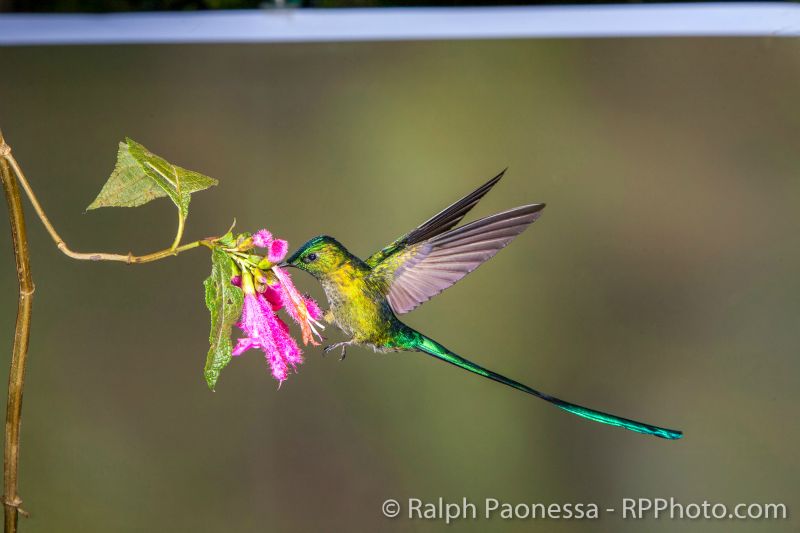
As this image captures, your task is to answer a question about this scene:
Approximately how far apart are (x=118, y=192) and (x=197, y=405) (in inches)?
22.0

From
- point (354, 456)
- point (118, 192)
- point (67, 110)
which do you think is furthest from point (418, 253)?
point (67, 110)

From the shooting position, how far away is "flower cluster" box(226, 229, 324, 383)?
494 mm

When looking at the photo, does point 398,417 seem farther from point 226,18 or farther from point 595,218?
point 226,18

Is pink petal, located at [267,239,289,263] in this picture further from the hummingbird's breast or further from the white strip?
the white strip

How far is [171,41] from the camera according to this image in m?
0.94

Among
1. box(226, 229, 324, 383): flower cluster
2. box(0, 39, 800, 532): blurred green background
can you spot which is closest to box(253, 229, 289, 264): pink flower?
box(226, 229, 324, 383): flower cluster

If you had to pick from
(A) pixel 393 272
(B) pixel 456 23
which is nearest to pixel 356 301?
(A) pixel 393 272

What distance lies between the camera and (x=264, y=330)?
0.51m

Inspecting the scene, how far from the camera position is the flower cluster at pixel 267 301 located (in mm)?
494

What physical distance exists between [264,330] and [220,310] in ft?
0.16

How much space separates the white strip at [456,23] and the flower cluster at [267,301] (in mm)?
454
